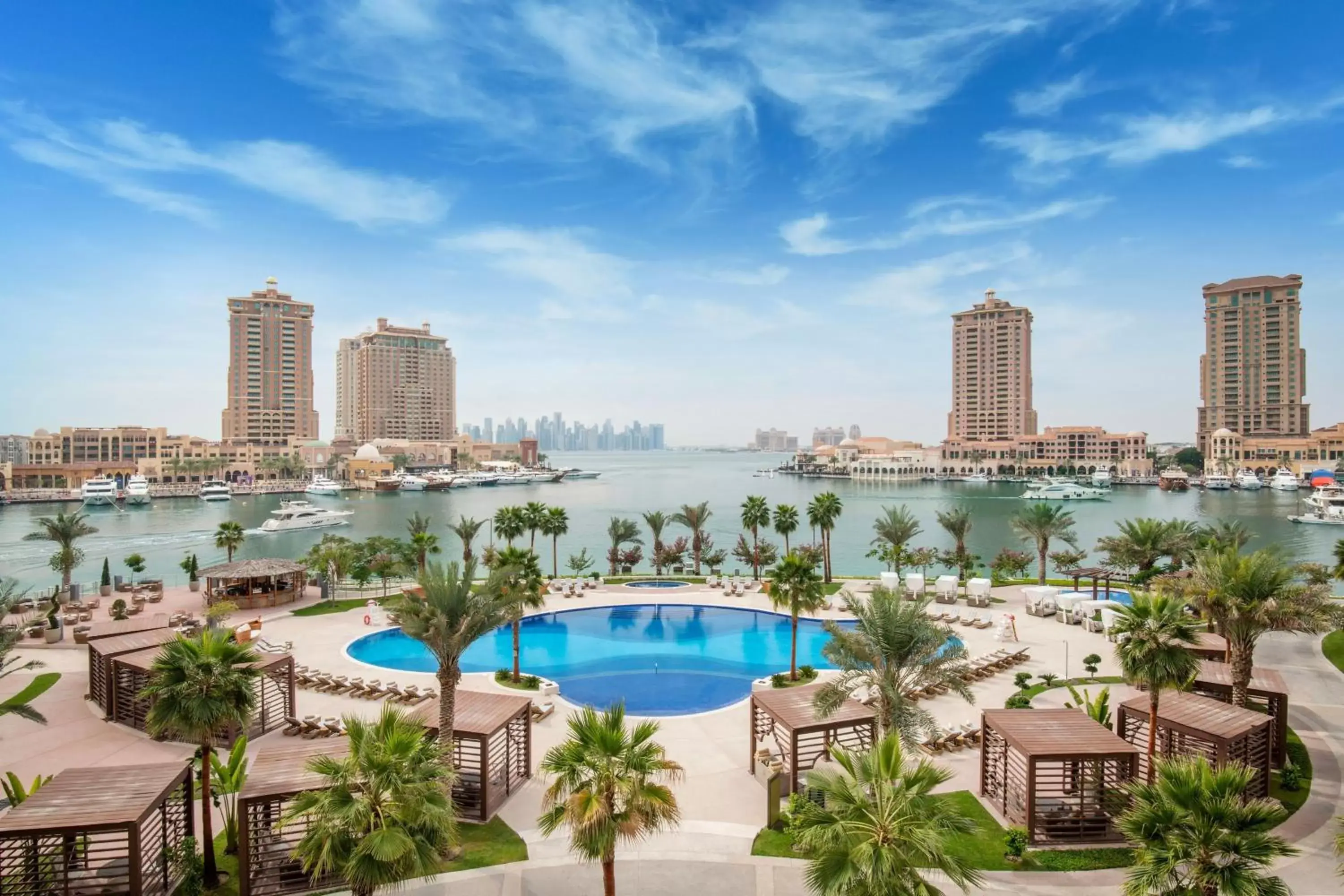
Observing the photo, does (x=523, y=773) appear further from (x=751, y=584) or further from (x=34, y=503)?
(x=34, y=503)

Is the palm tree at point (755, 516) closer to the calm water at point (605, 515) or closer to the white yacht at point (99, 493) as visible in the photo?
the calm water at point (605, 515)

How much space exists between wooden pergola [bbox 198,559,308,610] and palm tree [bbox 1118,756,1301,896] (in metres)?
34.7

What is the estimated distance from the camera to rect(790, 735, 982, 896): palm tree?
798 centimetres

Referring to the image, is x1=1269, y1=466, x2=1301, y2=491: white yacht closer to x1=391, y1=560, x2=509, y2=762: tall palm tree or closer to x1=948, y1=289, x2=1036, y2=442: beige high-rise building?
x1=948, y1=289, x2=1036, y2=442: beige high-rise building

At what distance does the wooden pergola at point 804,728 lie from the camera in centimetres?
1487

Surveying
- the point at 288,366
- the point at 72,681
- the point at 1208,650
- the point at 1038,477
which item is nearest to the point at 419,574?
the point at 72,681

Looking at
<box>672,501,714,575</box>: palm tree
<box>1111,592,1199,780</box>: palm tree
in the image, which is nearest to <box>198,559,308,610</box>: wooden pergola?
<box>672,501,714,575</box>: palm tree

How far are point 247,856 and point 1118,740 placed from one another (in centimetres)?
1564

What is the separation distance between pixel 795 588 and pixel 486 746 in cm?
1179

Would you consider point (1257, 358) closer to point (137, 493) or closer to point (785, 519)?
point (785, 519)

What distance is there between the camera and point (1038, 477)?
163125mm

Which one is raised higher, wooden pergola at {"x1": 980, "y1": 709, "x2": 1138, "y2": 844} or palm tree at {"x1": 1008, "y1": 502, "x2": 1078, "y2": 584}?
palm tree at {"x1": 1008, "y1": 502, "x2": 1078, "y2": 584}

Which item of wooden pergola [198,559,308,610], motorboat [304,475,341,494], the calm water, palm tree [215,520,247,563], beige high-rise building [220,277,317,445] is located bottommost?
the calm water

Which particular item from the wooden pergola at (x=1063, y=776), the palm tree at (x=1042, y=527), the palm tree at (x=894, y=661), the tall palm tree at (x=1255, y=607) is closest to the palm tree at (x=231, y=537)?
the palm tree at (x=894, y=661)
